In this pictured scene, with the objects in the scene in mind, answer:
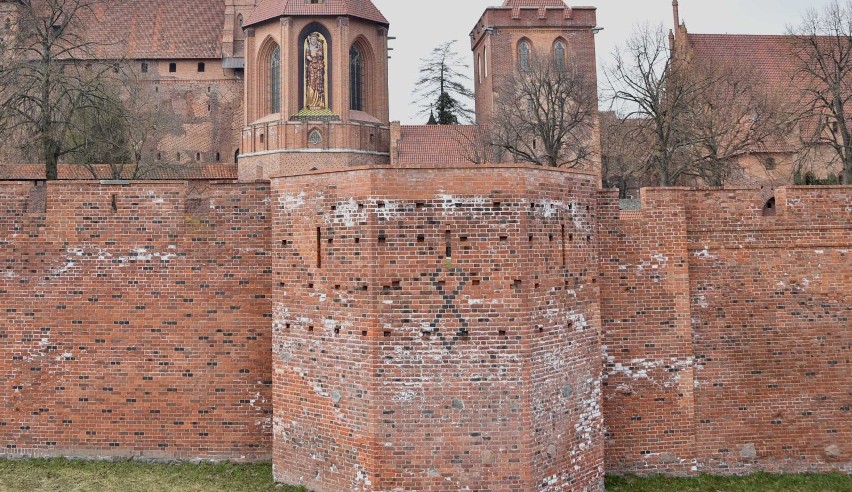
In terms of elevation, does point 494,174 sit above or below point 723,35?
below

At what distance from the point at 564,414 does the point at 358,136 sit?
25.1 metres

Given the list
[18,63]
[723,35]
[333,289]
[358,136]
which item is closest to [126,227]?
[333,289]

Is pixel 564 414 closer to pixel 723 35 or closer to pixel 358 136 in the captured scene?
pixel 358 136

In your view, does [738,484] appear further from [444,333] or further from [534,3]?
[534,3]

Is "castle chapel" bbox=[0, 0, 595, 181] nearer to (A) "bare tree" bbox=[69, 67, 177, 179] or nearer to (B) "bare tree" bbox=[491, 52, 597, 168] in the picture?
(A) "bare tree" bbox=[69, 67, 177, 179]

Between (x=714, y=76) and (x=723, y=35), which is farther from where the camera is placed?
(x=723, y=35)

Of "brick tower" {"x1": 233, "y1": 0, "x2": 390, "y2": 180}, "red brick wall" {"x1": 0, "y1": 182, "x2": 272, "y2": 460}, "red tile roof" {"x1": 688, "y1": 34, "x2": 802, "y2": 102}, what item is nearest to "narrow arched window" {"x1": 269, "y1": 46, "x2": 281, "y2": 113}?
"brick tower" {"x1": 233, "y1": 0, "x2": 390, "y2": 180}

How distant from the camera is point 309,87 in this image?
1252 inches

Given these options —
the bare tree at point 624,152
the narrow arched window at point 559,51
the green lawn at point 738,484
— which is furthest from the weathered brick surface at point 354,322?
the narrow arched window at point 559,51

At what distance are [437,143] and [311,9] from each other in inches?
308

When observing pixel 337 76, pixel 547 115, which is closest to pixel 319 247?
pixel 547 115

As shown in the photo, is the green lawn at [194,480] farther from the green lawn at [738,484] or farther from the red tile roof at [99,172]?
the red tile roof at [99,172]

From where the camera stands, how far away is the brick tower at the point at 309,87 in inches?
1235

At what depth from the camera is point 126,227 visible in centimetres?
975
